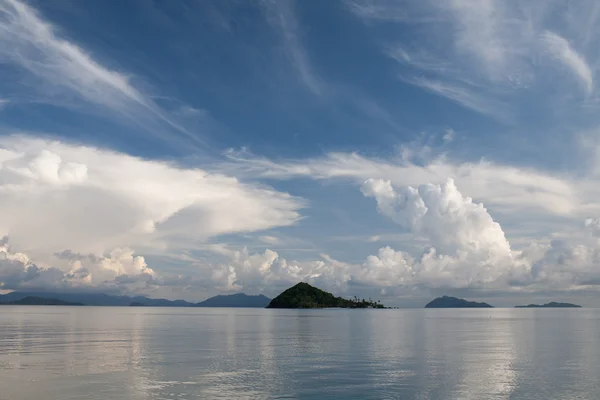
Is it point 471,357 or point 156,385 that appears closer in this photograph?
point 156,385

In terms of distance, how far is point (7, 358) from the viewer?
8762 cm

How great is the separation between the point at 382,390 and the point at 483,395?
11.9 metres

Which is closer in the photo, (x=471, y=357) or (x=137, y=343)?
(x=471, y=357)

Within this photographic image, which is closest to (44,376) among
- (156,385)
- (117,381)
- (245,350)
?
(117,381)

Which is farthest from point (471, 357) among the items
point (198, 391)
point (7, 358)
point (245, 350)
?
point (7, 358)

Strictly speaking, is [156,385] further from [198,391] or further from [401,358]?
[401,358]

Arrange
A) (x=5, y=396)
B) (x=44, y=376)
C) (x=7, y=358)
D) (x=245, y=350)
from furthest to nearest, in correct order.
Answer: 1. (x=245, y=350)
2. (x=7, y=358)
3. (x=44, y=376)
4. (x=5, y=396)

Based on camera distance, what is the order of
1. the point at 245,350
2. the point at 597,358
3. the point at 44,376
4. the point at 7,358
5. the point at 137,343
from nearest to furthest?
the point at 44,376 → the point at 7,358 → the point at 597,358 → the point at 245,350 → the point at 137,343

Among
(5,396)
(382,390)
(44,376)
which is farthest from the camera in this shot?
(44,376)

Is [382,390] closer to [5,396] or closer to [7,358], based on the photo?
[5,396]

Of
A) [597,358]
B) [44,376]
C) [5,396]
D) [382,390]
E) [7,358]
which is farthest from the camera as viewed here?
[597,358]

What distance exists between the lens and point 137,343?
389 feet

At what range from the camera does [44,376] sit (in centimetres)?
6900

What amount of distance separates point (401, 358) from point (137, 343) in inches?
2496
